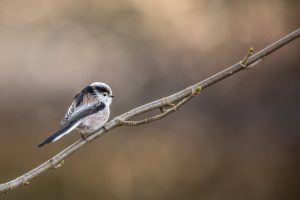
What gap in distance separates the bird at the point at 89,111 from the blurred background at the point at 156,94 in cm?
311

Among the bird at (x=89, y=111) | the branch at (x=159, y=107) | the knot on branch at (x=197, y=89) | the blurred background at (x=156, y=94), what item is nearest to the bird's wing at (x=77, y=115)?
the bird at (x=89, y=111)

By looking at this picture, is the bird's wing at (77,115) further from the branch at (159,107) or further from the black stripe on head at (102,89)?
the branch at (159,107)

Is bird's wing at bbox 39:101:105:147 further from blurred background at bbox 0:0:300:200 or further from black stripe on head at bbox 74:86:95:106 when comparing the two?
blurred background at bbox 0:0:300:200

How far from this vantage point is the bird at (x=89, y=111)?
112 inches

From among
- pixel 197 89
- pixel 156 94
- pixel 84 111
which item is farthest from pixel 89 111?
pixel 156 94

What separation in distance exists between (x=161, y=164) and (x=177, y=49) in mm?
1410

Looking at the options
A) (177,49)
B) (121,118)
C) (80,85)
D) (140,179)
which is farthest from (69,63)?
(121,118)

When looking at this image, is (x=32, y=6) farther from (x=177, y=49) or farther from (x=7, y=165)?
(x=7, y=165)

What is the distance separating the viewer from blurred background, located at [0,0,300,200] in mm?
6383

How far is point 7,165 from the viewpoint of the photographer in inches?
246

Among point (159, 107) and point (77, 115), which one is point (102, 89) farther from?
point (159, 107)

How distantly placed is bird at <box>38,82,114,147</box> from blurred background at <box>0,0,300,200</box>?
10.2 ft

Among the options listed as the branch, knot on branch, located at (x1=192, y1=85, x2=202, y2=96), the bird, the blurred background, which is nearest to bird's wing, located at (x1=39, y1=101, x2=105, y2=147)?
the bird

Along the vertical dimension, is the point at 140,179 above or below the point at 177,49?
below
